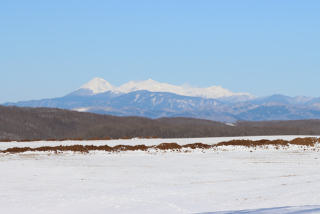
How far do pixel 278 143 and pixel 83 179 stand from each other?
29050mm

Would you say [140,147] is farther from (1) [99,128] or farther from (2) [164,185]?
(1) [99,128]

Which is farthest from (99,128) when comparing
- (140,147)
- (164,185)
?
(164,185)

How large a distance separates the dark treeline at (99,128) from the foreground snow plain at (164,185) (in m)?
58.7

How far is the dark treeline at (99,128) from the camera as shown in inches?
4213

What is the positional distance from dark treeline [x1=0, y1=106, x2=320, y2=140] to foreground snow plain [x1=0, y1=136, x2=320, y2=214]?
5874 centimetres

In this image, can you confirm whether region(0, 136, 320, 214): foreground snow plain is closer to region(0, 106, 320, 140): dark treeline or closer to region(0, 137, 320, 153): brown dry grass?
region(0, 137, 320, 153): brown dry grass

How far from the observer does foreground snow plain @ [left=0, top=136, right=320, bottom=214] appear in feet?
56.8

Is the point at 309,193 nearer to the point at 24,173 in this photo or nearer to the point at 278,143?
the point at 24,173

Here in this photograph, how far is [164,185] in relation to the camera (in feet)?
75.3

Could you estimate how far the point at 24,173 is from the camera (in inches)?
1077

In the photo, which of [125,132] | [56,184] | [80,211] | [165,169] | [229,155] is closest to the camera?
[80,211]

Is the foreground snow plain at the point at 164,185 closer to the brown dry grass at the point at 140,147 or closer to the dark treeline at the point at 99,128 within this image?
the brown dry grass at the point at 140,147

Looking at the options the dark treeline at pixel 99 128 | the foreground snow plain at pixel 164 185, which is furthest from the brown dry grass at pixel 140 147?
the dark treeline at pixel 99 128

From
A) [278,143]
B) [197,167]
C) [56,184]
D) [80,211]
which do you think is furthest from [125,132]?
[80,211]
